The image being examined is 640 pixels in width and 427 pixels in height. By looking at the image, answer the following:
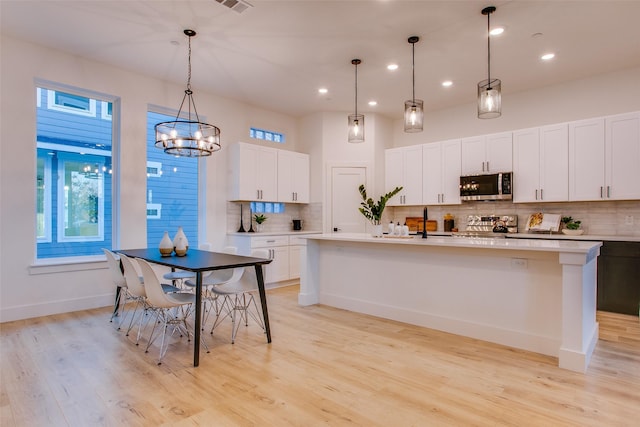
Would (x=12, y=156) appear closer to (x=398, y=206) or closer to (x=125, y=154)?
(x=125, y=154)

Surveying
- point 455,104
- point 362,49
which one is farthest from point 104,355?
point 455,104

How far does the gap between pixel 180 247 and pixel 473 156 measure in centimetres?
456

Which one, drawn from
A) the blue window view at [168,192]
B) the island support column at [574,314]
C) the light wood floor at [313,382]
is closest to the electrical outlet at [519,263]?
the island support column at [574,314]

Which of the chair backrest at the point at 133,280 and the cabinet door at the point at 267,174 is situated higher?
the cabinet door at the point at 267,174

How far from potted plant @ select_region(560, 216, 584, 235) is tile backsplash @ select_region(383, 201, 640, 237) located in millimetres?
100

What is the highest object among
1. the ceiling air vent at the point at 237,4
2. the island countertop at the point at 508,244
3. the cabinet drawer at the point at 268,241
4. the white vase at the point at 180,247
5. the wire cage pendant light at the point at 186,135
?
the ceiling air vent at the point at 237,4

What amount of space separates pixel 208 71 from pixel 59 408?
4.09 m

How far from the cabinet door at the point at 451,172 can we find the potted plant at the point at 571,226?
1.48m

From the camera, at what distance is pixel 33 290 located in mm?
4125

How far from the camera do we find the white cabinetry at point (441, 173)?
593cm

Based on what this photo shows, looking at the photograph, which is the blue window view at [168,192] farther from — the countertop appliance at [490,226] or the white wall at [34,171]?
the countertop appliance at [490,226]

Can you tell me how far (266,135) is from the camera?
668 centimetres

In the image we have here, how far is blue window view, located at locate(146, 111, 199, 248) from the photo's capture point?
17.1 ft

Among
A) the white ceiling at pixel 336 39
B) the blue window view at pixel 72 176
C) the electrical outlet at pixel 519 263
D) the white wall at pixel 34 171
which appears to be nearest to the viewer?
the electrical outlet at pixel 519 263
